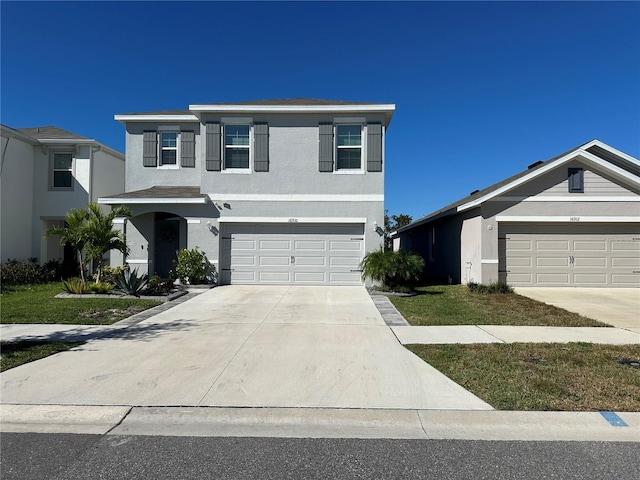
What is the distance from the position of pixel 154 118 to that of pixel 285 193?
20.2 feet

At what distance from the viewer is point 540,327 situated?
8133mm

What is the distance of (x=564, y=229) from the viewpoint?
47.8 feet

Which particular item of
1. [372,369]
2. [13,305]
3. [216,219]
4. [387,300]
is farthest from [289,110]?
[372,369]

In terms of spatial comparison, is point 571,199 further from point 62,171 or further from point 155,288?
point 62,171

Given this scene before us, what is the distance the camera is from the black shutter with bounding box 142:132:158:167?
1611cm

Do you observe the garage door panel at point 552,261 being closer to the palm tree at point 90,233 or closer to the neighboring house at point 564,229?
the neighboring house at point 564,229

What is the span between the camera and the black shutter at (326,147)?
1474 centimetres

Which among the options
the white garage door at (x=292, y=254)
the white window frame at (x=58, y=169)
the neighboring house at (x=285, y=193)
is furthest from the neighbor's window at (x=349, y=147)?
the white window frame at (x=58, y=169)

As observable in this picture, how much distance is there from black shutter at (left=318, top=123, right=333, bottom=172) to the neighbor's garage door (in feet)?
21.8

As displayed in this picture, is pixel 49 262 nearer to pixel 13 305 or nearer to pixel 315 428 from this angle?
pixel 13 305

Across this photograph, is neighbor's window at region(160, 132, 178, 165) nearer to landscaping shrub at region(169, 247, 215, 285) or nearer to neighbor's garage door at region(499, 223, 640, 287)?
landscaping shrub at region(169, 247, 215, 285)

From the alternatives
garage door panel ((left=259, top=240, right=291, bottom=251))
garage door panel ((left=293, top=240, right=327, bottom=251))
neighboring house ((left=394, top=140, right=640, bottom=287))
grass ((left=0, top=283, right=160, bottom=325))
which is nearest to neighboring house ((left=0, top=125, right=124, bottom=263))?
grass ((left=0, top=283, right=160, bottom=325))

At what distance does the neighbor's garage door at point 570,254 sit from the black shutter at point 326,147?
6.66 meters

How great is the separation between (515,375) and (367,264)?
801cm
